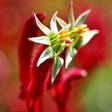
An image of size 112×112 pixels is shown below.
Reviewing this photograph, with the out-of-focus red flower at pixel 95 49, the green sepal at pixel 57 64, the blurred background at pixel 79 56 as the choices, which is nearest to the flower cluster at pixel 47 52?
the green sepal at pixel 57 64

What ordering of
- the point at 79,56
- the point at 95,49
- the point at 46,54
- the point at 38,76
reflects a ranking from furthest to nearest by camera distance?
the point at 95,49 → the point at 79,56 → the point at 38,76 → the point at 46,54

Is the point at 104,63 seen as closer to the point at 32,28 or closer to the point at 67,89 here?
the point at 67,89

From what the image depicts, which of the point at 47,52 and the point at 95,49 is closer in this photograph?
the point at 47,52

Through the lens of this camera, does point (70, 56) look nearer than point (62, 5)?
Yes

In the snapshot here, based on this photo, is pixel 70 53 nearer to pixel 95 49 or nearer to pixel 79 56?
pixel 79 56

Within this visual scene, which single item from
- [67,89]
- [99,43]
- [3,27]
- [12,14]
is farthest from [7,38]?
[67,89]

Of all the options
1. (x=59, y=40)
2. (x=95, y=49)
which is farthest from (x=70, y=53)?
(x=95, y=49)
